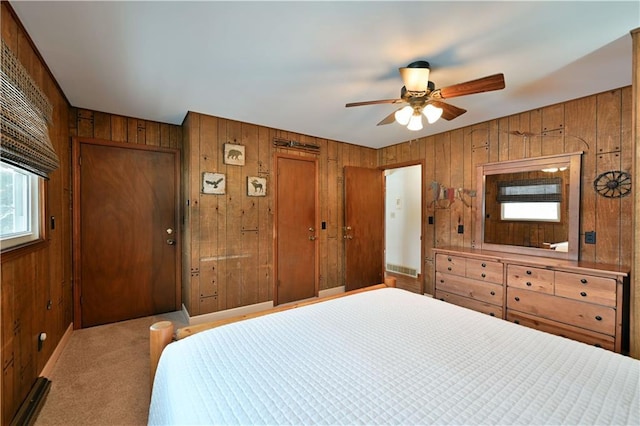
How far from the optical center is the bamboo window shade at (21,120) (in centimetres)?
125

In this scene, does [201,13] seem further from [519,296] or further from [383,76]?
[519,296]

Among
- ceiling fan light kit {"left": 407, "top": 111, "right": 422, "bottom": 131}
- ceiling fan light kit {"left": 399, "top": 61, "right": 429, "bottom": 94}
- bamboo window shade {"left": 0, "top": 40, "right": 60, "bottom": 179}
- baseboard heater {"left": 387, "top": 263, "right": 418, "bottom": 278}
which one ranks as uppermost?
ceiling fan light kit {"left": 399, "top": 61, "right": 429, "bottom": 94}

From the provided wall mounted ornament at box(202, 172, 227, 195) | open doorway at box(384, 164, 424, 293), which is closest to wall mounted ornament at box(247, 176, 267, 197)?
wall mounted ornament at box(202, 172, 227, 195)

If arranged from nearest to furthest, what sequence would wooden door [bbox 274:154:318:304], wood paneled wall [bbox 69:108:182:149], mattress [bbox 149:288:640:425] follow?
mattress [bbox 149:288:640:425] → wood paneled wall [bbox 69:108:182:149] → wooden door [bbox 274:154:318:304]

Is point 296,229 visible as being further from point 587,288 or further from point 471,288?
point 587,288

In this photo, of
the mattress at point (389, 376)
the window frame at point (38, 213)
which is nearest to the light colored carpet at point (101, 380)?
the mattress at point (389, 376)

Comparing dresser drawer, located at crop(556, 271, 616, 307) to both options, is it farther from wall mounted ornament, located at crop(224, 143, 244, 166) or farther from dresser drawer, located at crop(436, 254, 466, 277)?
wall mounted ornament, located at crop(224, 143, 244, 166)

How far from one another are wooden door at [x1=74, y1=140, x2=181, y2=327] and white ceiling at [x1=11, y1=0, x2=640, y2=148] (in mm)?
691

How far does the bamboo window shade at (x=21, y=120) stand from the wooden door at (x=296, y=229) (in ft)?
7.55

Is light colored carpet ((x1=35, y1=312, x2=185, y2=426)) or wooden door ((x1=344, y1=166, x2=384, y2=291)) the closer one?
light colored carpet ((x1=35, y1=312, x2=185, y2=426))

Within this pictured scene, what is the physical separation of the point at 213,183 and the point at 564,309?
3683 mm

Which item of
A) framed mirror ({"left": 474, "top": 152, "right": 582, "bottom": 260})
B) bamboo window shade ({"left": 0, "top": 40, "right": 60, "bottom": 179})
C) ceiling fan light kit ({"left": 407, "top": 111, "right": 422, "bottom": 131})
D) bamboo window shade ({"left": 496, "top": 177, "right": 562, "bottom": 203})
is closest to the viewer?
bamboo window shade ({"left": 0, "top": 40, "right": 60, "bottom": 179})

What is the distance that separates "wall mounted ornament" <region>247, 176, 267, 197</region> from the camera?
3439mm

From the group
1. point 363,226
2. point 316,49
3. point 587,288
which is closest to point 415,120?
point 316,49
